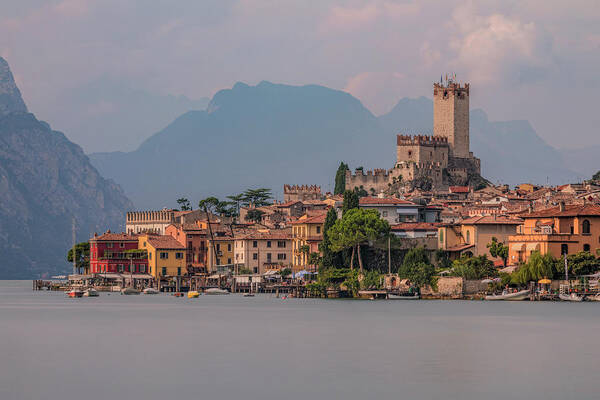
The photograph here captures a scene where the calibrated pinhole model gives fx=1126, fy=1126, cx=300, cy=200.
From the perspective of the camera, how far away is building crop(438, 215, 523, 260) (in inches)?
3634

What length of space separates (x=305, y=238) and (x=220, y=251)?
A: 56.9ft

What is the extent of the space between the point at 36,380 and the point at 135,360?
6.66m

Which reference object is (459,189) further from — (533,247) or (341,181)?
(533,247)

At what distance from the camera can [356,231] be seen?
91.3 m

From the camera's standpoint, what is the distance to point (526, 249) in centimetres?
8525

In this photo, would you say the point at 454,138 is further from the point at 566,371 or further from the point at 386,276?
the point at 566,371

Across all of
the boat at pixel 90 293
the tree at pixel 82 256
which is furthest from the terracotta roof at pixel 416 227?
the tree at pixel 82 256

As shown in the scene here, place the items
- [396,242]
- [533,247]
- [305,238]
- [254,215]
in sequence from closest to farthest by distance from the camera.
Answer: [533,247] → [396,242] → [305,238] → [254,215]

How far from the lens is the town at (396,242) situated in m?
84.1

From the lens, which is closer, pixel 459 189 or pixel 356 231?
pixel 356 231

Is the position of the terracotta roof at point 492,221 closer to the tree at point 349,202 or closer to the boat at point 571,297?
the tree at point 349,202

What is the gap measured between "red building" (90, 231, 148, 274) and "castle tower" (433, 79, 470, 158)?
63.1 m

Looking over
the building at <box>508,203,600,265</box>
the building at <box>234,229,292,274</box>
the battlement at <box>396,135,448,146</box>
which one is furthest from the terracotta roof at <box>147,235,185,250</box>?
the battlement at <box>396,135,448,146</box>

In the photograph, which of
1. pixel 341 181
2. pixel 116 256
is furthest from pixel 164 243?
pixel 341 181
